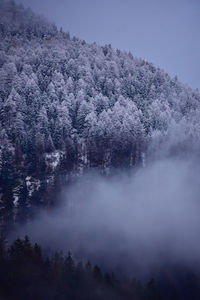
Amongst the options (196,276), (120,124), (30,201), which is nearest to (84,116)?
(120,124)

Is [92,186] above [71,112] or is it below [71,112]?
below

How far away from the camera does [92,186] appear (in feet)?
284

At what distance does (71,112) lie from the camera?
11400 cm

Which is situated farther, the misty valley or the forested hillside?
the forested hillside

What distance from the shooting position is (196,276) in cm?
6475

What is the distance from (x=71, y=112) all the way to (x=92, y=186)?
38702mm

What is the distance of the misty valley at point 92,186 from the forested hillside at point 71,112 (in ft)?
1.55

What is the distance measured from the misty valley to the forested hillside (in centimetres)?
47

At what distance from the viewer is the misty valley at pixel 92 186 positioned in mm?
48188

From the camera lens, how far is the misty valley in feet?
158

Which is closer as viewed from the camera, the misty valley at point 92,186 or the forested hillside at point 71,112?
the misty valley at point 92,186

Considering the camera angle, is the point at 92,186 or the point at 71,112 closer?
the point at 92,186

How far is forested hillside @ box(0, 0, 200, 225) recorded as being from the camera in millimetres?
82812

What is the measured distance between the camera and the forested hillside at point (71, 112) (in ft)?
272
